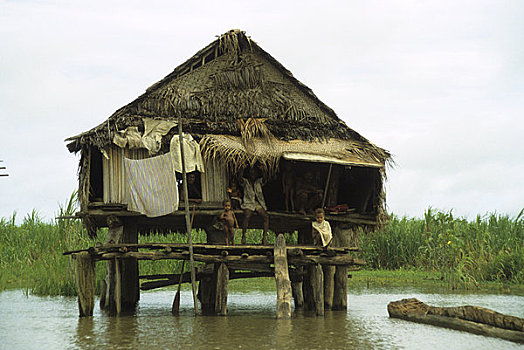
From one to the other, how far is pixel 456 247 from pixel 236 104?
25.0 feet

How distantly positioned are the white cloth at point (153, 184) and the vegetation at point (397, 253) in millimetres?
4991

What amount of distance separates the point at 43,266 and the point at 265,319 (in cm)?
847

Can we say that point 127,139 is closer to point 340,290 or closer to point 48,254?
point 340,290

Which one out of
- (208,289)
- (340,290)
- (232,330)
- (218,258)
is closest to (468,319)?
(232,330)

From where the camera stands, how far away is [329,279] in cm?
1249

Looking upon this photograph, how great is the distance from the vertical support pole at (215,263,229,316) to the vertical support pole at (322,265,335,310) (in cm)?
228

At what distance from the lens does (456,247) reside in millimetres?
16594

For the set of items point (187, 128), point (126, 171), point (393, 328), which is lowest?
point (393, 328)

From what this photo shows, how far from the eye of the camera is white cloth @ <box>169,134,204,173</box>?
1138cm

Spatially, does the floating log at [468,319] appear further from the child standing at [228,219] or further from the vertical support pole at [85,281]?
the vertical support pole at [85,281]

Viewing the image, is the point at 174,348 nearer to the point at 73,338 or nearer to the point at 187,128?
the point at 73,338

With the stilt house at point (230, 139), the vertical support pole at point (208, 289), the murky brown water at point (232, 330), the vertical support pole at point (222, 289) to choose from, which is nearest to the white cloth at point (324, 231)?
the stilt house at point (230, 139)

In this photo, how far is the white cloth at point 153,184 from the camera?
1089cm

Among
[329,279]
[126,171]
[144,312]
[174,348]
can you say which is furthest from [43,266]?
[174,348]
